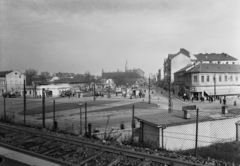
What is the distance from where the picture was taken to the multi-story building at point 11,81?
66938mm

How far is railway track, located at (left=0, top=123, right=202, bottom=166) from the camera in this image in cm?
684

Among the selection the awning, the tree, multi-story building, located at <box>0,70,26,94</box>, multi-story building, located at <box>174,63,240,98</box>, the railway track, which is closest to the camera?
the railway track

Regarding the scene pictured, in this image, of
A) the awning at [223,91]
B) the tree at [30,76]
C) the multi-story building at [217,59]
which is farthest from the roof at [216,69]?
the tree at [30,76]

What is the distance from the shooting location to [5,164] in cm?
709

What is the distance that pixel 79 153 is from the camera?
25.7 feet

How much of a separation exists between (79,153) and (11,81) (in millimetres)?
70573

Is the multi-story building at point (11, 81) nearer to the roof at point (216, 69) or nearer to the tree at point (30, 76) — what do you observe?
the tree at point (30, 76)

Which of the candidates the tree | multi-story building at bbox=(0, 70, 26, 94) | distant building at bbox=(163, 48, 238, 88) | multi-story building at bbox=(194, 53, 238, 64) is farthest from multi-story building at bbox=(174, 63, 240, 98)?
the tree

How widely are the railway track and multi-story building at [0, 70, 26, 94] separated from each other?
6344 centimetres

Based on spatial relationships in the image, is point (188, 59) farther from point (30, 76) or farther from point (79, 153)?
point (30, 76)

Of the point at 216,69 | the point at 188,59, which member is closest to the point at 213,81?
the point at 216,69

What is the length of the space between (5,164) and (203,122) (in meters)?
10.9

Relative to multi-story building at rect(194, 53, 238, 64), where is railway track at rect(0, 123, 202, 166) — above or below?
below

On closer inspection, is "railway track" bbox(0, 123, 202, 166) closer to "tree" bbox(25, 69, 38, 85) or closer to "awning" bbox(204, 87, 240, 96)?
"awning" bbox(204, 87, 240, 96)
